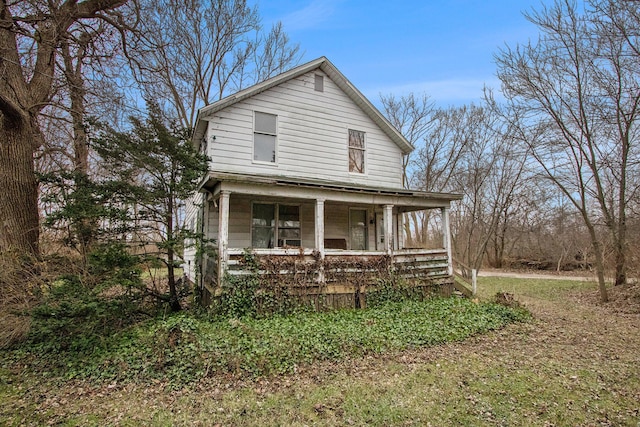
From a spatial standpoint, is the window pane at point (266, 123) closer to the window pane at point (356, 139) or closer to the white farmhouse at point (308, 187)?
the white farmhouse at point (308, 187)

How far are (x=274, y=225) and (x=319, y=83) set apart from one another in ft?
17.4

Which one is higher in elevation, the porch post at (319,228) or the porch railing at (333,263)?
the porch post at (319,228)

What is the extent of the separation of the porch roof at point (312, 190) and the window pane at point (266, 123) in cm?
271

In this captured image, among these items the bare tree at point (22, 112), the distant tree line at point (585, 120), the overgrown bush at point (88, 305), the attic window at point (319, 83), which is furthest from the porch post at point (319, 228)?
the distant tree line at point (585, 120)

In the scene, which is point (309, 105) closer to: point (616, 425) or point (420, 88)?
point (616, 425)

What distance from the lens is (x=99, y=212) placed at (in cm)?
633

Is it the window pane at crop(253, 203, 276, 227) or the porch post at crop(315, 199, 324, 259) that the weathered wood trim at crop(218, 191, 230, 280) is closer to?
the window pane at crop(253, 203, 276, 227)

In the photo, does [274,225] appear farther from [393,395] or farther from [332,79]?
[393,395]

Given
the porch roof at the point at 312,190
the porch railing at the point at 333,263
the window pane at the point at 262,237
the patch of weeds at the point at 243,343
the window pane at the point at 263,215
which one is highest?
the porch roof at the point at 312,190

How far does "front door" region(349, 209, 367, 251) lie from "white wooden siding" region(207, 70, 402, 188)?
1.13 metres

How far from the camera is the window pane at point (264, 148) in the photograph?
10.0m

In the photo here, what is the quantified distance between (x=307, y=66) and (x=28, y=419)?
10631mm

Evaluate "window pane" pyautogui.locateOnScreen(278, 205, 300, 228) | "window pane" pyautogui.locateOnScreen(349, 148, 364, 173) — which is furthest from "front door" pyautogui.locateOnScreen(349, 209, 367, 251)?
"window pane" pyautogui.locateOnScreen(278, 205, 300, 228)

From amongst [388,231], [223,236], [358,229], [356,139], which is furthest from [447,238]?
[223,236]
